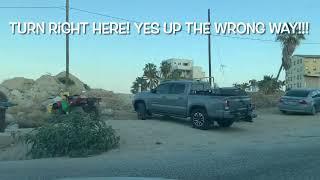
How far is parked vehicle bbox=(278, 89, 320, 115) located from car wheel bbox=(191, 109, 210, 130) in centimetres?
1082

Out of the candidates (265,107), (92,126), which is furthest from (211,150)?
(265,107)

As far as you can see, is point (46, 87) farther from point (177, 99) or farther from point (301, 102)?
point (177, 99)

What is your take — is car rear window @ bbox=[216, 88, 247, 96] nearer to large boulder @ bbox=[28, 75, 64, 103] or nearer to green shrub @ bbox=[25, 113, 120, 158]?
green shrub @ bbox=[25, 113, 120, 158]

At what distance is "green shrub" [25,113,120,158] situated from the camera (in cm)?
1534

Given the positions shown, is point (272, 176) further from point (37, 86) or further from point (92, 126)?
point (37, 86)

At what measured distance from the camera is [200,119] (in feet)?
70.3

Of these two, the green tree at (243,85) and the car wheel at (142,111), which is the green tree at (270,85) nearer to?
the green tree at (243,85)

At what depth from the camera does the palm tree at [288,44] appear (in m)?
52.3

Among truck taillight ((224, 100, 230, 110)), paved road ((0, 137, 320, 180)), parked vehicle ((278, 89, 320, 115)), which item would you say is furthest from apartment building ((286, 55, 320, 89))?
paved road ((0, 137, 320, 180))

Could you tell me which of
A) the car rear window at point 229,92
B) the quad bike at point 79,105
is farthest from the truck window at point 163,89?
the quad bike at point 79,105

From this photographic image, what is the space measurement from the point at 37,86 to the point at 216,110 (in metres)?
35.2

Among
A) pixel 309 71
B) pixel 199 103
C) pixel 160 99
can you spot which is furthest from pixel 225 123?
pixel 309 71

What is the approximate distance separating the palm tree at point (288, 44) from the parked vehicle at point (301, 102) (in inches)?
837

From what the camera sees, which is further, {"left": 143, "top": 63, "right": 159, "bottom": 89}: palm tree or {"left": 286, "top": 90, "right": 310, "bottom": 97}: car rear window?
{"left": 143, "top": 63, "right": 159, "bottom": 89}: palm tree
